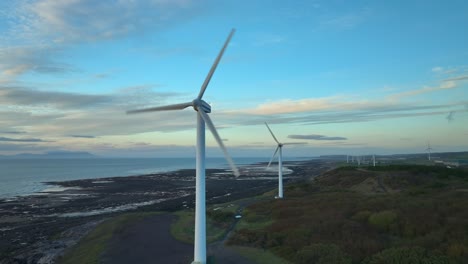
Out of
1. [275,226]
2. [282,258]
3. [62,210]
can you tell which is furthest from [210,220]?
[62,210]

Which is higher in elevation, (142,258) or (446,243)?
(446,243)

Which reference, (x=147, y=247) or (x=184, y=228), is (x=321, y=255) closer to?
(x=147, y=247)

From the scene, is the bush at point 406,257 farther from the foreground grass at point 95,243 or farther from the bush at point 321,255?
the foreground grass at point 95,243

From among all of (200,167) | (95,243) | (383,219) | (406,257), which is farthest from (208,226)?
(406,257)

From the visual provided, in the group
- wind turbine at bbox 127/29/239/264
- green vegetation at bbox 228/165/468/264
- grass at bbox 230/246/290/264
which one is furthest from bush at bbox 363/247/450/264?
wind turbine at bbox 127/29/239/264

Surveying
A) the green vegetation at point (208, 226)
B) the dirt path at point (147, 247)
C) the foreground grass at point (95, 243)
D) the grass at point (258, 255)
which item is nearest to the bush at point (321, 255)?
the grass at point (258, 255)

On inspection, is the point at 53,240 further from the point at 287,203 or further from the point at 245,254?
the point at 287,203
